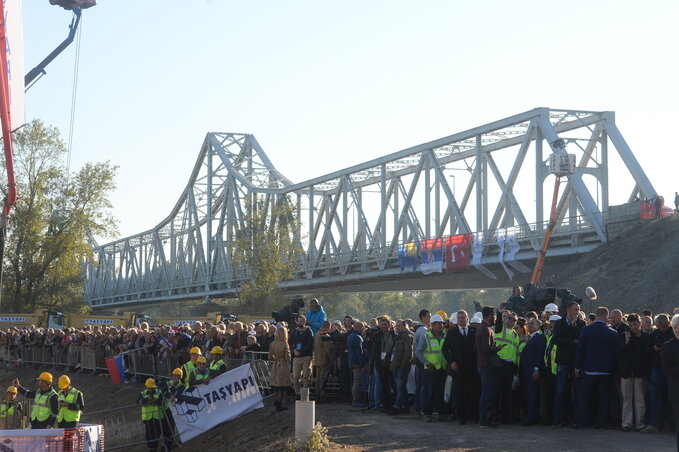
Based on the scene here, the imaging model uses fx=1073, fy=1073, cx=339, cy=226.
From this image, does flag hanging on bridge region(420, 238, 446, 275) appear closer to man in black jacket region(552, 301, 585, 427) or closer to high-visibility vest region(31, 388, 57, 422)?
high-visibility vest region(31, 388, 57, 422)

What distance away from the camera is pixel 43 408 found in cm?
1797

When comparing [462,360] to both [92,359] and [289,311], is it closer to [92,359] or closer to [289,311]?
[289,311]

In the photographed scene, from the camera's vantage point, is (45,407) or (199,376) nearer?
(45,407)

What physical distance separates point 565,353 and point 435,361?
2387 mm

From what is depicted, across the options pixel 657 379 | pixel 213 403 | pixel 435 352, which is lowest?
pixel 213 403

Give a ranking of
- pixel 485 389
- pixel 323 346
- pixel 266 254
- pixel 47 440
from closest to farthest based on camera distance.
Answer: pixel 47 440 → pixel 485 389 → pixel 323 346 → pixel 266 254

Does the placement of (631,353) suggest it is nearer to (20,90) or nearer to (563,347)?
(563,347)

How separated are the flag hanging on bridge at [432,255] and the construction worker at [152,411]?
3385cm

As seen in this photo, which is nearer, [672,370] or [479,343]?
[672,370]

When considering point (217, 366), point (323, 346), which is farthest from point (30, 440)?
point (323, 346)

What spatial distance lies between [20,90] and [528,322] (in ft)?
28.6

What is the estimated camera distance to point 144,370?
29.7m

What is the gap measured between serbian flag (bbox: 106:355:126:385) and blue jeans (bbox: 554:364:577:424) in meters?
17.8

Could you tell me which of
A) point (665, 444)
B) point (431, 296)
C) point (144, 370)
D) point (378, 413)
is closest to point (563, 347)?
point (665, 444)
